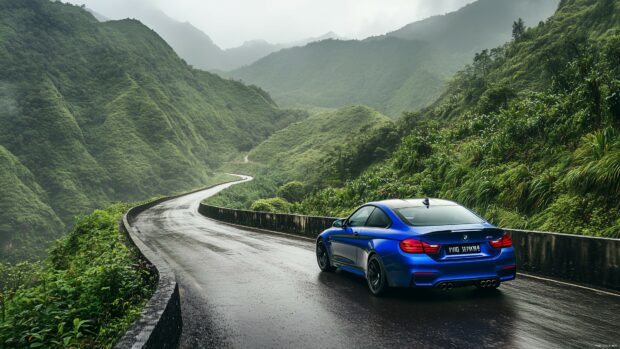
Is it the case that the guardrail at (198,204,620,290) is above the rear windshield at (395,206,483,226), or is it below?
below

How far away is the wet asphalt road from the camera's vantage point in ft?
16.3

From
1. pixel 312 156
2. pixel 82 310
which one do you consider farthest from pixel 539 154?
pixel 312 156

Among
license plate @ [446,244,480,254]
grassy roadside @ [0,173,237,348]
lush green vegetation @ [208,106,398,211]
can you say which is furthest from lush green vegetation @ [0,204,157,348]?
lush green vegetation @ [208,106,398,211]

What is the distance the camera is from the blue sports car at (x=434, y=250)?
627 centimetres

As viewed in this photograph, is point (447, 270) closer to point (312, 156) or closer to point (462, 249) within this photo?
point (462, 249)

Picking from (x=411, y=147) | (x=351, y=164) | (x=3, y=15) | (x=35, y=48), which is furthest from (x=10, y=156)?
(x=411, y=147)

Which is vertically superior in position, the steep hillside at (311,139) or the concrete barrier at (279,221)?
the steep hillside at (311,139)

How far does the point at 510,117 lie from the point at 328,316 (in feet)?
59.9

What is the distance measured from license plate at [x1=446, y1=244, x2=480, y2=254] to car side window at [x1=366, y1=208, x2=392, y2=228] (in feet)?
3.48

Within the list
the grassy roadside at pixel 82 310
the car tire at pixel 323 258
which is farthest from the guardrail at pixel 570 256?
the grassy roadside at pixel 82 310

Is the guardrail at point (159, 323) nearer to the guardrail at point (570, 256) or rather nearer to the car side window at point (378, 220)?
the car side window at point (378, 220)

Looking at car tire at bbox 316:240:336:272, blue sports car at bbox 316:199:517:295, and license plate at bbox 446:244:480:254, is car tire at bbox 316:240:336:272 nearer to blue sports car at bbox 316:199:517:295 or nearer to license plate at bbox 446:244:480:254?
blue sports car at bbox 316:199:517:295

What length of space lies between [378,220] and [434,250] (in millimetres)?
1365

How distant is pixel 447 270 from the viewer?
6.24m
